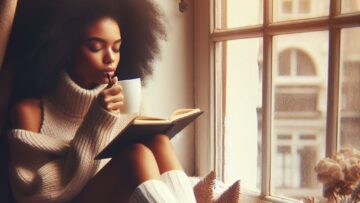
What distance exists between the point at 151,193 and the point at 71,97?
0.80 ft

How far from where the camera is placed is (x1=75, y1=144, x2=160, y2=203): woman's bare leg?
28.9 inches

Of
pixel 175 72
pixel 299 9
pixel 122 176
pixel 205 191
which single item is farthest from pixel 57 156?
pixel 299 9

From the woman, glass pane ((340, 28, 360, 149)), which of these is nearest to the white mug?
the woman

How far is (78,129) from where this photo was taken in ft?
2.60

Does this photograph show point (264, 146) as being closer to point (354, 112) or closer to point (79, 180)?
point (354, 112)

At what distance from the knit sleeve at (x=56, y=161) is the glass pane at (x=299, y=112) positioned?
1.28 ft

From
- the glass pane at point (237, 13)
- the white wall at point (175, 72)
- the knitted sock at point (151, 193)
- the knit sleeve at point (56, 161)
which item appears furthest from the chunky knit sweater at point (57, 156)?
the glass pane at point (237, 13)

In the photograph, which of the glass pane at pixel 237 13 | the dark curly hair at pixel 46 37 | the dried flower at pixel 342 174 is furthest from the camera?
the glass pane at pixel 237 13

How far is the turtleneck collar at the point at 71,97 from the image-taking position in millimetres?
825

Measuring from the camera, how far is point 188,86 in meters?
1.19

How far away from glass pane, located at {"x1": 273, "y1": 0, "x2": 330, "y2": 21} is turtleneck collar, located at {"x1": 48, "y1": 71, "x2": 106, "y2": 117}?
1.38 ft

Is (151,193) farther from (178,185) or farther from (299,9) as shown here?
(299,9)

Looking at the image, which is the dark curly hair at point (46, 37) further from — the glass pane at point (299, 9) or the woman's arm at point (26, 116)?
the glass pane at point (299, 9)

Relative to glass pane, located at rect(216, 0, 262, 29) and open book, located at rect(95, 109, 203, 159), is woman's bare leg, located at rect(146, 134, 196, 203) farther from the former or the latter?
glass pane, located at rect(216, 0, 262, 29)
